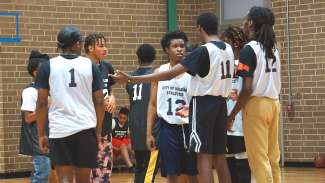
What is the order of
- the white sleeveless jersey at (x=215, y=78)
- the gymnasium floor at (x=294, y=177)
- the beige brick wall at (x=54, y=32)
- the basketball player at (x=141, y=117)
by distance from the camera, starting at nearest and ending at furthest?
the white sleeveless jersey at (x=215, y=78), the basketball player at (x=141, y=117), the gymnasium floor at (x=294, y=177), the beige brick wall at (x=54, y=32)

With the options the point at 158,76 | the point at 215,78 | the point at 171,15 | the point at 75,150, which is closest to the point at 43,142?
the point at 75,150

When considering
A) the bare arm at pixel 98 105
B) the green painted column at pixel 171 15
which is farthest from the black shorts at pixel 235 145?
the green painted column at pixel 171 15

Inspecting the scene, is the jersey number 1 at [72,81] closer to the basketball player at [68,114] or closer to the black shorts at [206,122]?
the basketball player at [68,114]

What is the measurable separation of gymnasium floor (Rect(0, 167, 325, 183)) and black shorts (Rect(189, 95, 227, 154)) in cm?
500

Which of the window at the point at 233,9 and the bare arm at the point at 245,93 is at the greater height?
the window at the point at 233,9

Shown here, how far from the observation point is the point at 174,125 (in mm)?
7418

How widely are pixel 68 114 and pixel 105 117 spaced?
1.42 metres

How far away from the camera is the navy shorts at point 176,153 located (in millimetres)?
7332

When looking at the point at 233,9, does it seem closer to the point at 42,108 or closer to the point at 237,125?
the point at 237,125

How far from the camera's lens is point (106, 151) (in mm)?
8188

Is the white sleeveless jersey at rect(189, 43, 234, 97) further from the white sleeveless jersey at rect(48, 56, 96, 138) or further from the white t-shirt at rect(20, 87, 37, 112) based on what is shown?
the white t-shirt at rect(20, 87, 37, 112)

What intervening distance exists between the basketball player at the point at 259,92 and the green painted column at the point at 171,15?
28.1 ft

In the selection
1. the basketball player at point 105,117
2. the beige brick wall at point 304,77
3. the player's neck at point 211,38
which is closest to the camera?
the player's neck at point 211,38

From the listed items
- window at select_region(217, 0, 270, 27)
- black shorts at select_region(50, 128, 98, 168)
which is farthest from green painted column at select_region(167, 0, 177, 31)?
black shorts at select_region(50, 128, 98, 168)
